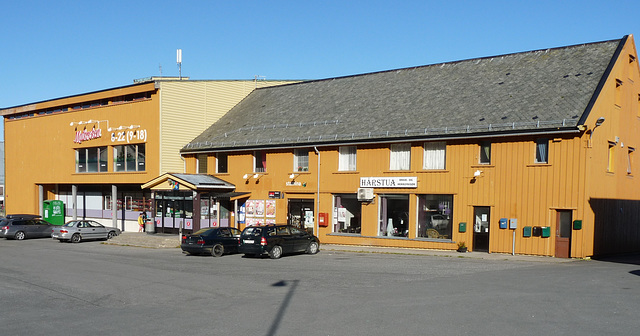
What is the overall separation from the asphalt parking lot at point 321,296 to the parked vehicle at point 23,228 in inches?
612

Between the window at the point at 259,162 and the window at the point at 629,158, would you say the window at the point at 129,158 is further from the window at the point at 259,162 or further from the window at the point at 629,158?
the window at the point at 629,158

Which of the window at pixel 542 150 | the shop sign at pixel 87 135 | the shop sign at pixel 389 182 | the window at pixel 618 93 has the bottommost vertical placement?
the shop sign at pixel 389 182

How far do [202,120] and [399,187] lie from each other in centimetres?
1655

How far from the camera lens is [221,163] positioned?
38.7m

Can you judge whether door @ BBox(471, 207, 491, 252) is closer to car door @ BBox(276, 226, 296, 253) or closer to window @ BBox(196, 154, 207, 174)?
car door @ BBox(276, 226, 296, 253)

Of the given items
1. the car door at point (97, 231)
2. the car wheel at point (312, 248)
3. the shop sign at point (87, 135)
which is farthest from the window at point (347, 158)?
the shop sign at point (87, 135)

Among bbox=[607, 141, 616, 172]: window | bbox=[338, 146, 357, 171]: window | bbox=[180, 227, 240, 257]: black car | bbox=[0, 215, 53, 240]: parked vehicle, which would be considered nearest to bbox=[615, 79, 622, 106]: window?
bbox=[607, 141, 616, 172]: window

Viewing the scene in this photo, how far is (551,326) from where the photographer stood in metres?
11.3

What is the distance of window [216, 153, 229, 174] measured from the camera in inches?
1512

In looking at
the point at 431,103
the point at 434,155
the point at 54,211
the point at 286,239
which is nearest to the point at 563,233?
the point at 434,155

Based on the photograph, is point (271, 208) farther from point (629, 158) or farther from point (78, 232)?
point (629, 158)

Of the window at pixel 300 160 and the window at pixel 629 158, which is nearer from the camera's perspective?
the window at pixel 629 158

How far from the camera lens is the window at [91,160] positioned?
43812 millimetres

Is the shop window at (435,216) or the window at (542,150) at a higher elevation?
the window at (542,150)
